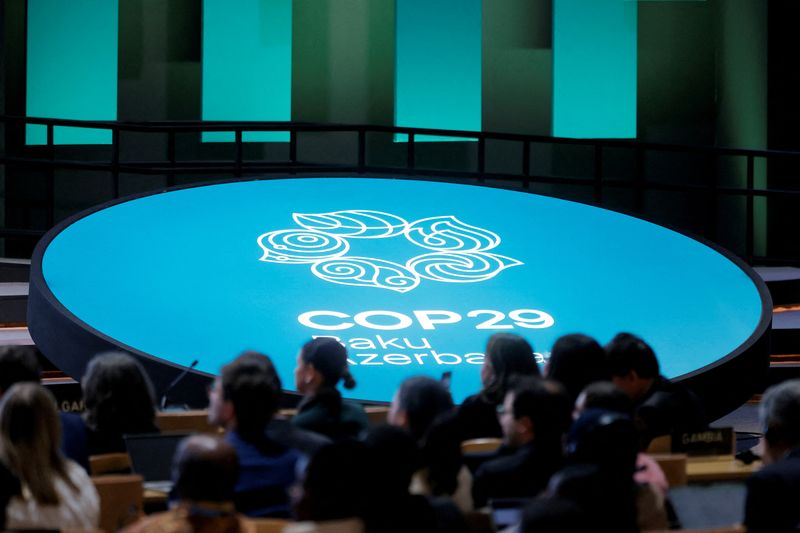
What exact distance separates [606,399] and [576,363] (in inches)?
33.0

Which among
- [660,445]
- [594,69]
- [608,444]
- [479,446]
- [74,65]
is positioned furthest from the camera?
[74,65]

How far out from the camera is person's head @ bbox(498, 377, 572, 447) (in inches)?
139

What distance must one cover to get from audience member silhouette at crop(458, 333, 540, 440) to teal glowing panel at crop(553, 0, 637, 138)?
28.1 feet

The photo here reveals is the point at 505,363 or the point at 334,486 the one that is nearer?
the point at 334,486

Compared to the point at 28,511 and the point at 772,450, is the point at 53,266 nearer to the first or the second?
the point at 28,511

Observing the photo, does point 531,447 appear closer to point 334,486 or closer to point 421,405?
point 421,405

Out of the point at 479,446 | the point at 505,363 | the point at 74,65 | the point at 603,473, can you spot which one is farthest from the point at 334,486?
the point at 74,65

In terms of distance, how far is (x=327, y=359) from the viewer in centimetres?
455

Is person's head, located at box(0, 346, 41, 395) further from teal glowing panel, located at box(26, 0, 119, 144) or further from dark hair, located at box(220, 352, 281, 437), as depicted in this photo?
teal glowing panel, located at box(26, 0, 119, 144)

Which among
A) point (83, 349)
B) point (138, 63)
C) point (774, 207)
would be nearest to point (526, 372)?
point (83, 349)

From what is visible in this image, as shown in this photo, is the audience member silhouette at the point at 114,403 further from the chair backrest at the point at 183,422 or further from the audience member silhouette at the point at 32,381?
the chair backrest at the point at 183,422

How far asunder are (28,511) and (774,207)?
30.7 ft

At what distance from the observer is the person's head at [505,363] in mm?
4598

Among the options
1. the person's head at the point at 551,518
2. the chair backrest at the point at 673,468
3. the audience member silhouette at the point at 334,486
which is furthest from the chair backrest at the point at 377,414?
the person's head at the point at 551,518
